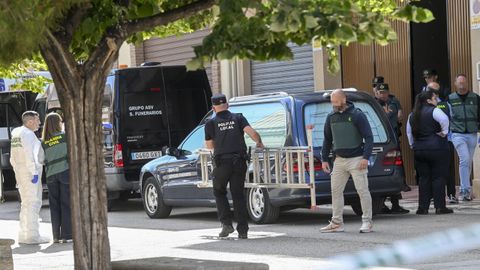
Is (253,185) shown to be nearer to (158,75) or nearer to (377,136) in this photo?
(377,136)

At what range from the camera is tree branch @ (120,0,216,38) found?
694 cm

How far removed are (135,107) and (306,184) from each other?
5755 millimetres

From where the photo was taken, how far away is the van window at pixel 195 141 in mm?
15094

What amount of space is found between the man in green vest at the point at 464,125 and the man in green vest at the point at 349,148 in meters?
3.64

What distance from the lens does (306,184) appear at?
13.0 metres

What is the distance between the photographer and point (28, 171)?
13.4 metres

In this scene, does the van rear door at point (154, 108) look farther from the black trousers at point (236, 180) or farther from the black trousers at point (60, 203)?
the black trousers at point (236, 180)

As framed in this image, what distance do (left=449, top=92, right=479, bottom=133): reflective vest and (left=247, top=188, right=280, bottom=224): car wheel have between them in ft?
11.3

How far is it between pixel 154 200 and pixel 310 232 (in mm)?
4167

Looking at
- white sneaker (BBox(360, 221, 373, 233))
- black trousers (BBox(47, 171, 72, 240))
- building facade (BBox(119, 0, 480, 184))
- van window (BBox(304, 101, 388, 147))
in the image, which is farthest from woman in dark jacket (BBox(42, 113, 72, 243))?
building facade (BBox(119, 0, 480, 184))

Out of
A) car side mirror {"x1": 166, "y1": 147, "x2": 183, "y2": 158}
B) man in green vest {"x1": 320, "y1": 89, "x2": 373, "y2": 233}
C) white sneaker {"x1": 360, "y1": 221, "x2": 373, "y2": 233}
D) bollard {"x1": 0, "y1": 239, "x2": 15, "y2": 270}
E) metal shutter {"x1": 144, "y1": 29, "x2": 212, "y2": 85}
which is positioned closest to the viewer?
bollard {"x1": 0, "y1": 239, "x2": 15, "y2": 270}

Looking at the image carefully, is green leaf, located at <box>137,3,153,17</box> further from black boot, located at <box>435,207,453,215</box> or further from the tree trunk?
black boot, located at <box>435,207,453,215</box>

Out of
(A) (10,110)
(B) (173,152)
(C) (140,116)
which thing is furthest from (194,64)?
(A) (10,110)

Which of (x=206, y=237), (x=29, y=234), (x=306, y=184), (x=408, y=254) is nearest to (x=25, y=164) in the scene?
(x=29, y=234)
